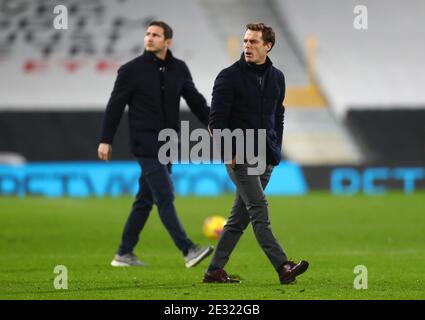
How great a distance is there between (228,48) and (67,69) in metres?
3.91

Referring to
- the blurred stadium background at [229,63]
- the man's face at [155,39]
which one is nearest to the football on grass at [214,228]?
the man's face at [155,39]

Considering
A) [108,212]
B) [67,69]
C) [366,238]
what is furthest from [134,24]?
[366,238]

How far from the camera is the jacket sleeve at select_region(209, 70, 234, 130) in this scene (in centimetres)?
934

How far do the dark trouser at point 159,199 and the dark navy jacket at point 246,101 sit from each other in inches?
70.4

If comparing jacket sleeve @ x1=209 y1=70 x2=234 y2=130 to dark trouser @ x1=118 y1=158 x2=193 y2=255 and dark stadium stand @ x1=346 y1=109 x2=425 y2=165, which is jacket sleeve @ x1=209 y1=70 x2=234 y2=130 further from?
dark stadium stand @ x1=346 y1=109 x2=425 y2=165

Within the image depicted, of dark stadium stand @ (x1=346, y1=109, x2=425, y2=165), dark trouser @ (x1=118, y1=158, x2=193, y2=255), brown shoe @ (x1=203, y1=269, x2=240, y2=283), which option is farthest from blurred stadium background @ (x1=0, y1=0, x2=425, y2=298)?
brown shoe @ (x1=203, y1=269, x2=240, y2=283)

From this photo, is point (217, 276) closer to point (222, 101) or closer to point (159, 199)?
point (222, 101)

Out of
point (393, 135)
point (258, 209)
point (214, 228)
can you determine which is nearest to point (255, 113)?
point (258, 209)

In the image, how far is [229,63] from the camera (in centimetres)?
2980

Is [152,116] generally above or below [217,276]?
above

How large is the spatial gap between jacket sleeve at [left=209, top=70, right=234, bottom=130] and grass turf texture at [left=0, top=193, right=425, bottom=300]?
1.24 m

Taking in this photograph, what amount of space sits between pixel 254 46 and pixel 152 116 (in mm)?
2190

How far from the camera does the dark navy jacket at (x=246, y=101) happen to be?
935 centimetres
